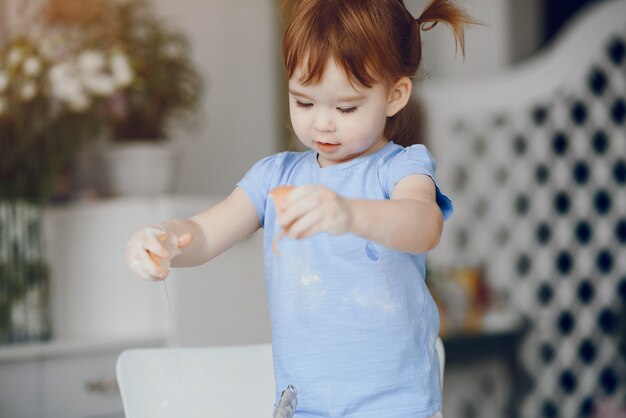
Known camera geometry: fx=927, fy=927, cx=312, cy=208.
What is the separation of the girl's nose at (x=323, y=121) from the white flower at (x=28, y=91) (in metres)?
1.03

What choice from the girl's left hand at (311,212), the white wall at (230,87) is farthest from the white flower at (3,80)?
the girl's left hand at (311,212)

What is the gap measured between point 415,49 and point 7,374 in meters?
1.08

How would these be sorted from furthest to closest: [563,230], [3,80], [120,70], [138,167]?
1. [563,230]
2. [138,167]
3. [120,70]
4. [3,80]

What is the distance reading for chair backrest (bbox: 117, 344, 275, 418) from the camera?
0.87 metres

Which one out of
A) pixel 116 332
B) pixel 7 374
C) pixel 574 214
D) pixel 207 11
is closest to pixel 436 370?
pixel 7 374

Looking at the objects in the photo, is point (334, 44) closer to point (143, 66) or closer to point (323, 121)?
point (323, 121)

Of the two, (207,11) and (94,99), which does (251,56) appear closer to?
(207,11)

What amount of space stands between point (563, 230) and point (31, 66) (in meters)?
1.71

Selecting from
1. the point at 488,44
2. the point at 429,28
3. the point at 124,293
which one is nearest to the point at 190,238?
the point at 429,28

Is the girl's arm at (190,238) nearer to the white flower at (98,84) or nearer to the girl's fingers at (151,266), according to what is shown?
the girl's fingers at (151,266)

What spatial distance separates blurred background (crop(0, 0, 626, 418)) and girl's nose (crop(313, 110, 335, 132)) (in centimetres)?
19

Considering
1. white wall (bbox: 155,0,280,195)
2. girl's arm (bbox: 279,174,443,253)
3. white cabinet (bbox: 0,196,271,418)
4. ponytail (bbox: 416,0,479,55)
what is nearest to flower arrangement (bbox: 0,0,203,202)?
white cabinet (bbox: 0,196,271,418)

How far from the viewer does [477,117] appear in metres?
2.85

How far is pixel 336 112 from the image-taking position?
0.81m
